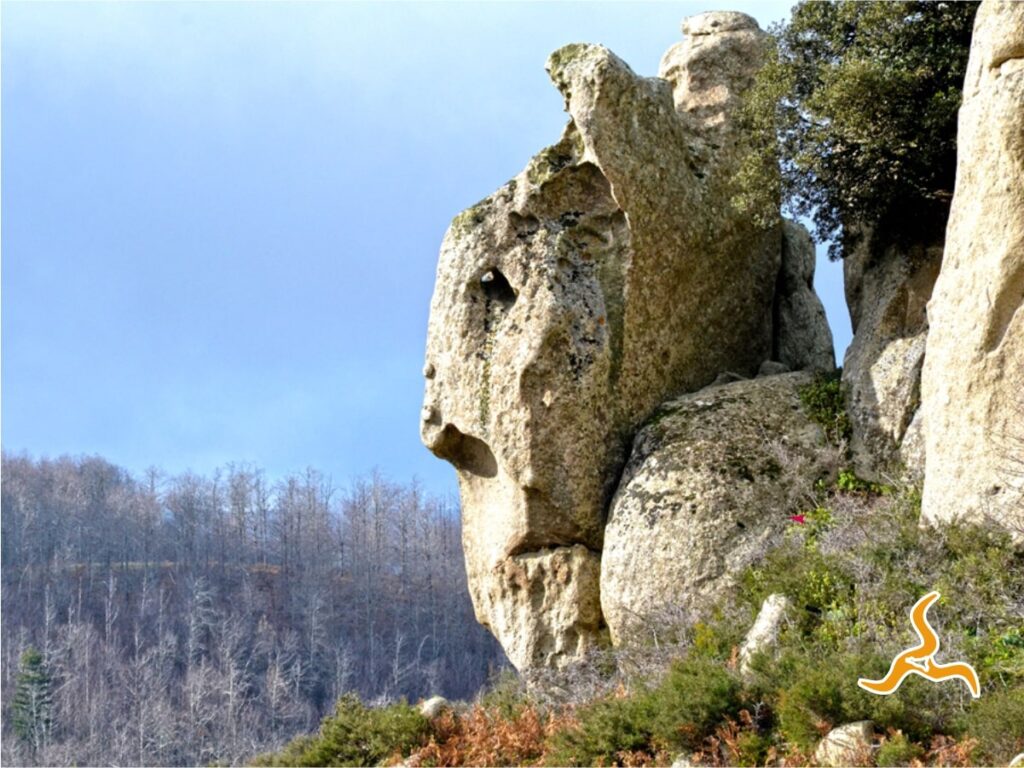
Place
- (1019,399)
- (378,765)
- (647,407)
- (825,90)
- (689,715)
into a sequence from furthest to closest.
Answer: (647,407)
(825,90)
(378,765)
(1019,399)
(689,715)

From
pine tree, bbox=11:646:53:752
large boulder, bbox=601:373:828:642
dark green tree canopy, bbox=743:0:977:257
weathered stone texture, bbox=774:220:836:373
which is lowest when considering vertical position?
pine tree, bbox=11:646:53:752

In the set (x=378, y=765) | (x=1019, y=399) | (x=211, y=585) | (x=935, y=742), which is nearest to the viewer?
(x=935, y=742)

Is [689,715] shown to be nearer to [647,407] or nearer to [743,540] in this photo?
[743,540]

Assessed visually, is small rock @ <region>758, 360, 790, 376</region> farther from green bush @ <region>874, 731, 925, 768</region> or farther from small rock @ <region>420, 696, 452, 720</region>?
green bush @ <region>874, 731, 925, 768</region>

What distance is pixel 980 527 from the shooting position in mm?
11867

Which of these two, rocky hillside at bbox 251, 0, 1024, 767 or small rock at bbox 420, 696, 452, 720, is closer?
rocky hillside at bbox 251, 0, 1024, 767

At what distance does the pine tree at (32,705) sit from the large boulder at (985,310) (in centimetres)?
4399

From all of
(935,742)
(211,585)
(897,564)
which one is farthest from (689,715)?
(211,585)

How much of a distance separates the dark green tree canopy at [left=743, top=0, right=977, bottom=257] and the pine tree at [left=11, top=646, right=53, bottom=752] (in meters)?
41.7

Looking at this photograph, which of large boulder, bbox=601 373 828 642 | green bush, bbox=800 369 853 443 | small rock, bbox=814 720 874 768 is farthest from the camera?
green bush, bbox=800 369 853 443

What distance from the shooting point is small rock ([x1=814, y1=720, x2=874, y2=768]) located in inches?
373

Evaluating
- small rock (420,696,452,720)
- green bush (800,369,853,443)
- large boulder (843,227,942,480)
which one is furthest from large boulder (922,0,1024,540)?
small rock (420,696,452,720)

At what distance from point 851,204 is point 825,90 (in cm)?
160

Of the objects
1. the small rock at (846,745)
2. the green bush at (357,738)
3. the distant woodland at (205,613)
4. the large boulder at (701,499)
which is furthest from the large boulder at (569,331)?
the distant woodland at (205,613)
